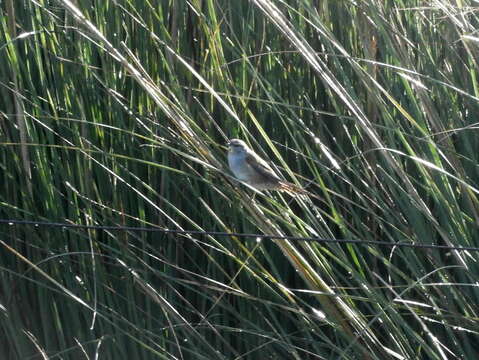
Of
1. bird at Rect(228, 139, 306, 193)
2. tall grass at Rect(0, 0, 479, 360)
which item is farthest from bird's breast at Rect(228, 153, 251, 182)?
tall grass at Rect(0, 0, 479, 360)

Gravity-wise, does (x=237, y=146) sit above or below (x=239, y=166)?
above

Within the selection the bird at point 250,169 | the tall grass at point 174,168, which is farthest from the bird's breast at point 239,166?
the tall grass at point 174,168

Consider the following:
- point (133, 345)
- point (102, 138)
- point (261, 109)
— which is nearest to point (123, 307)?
point (133, 345)

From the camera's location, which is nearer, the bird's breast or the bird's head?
the bird's head

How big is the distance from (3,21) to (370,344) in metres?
1.56

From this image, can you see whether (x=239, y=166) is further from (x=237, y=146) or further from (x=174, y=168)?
(x=174, y=168)

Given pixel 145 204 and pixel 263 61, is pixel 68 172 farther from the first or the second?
pixel 263 61

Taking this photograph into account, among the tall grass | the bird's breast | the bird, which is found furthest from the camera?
the bird's breast

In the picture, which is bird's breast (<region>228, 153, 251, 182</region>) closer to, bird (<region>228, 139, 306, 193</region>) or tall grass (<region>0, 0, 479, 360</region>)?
bird (<region>228, 139, 306, 193</region>)

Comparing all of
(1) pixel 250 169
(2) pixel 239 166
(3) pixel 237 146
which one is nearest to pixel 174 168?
(3) pixel 237 146

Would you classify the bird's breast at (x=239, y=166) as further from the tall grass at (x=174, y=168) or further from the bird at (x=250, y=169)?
the tall grass at (x=174, y=168)

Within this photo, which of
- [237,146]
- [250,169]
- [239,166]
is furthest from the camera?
[250,169]

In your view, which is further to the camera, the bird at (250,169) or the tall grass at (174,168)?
the bird at (250,169)

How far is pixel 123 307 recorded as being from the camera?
293 cm
